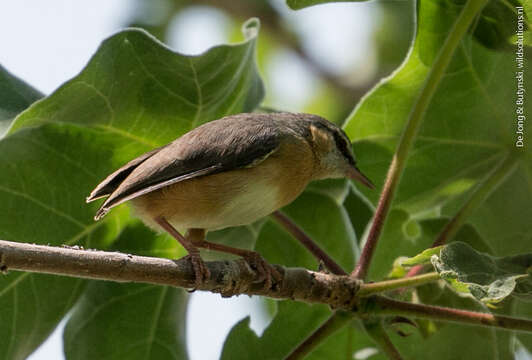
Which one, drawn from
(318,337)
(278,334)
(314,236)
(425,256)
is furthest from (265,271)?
(314,236)


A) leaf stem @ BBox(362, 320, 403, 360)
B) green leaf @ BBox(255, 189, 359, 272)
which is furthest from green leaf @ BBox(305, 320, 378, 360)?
leaf stem @ BBox(362, 320, 403, 360)

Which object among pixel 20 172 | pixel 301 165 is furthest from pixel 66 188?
pixel 301 165

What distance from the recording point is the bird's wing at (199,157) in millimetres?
3547

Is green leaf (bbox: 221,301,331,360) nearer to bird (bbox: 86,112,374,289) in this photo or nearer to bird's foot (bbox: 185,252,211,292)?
bird (bbox: 86,112,374,289)

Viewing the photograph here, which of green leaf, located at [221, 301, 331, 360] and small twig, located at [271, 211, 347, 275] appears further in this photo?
green leaf, located at [221, 301, 331, 360]

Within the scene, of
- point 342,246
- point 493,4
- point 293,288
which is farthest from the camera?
point 342,246

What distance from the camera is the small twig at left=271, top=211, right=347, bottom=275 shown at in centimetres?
355

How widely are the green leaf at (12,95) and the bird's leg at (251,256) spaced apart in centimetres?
102

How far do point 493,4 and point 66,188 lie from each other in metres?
2.17

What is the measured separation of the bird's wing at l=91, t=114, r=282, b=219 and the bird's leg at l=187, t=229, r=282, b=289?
41cm

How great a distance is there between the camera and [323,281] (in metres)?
3.23

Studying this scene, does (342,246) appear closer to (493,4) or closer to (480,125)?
(480,125)

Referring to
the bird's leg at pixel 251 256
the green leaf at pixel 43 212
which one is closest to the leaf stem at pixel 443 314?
Answer: the bird's leg at pixel 251 256

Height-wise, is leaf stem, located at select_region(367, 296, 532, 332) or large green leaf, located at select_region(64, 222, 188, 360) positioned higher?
leaf stem, located at select_region(367, 296, 532, 332)
